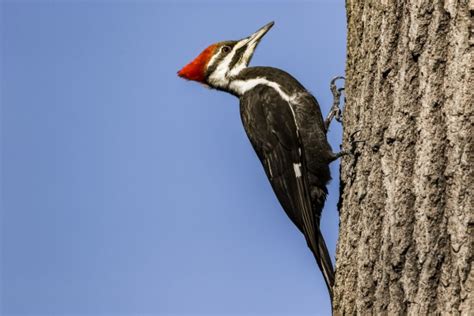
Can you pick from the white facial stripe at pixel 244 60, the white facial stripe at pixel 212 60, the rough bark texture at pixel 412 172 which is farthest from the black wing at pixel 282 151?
the rough bark texture at pixel 412 172

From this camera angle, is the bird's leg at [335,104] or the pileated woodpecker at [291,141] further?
the bird's leg at [335,104]

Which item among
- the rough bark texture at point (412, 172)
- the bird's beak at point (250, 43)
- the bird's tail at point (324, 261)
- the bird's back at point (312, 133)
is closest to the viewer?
the rough bark texture at point (412, 172)

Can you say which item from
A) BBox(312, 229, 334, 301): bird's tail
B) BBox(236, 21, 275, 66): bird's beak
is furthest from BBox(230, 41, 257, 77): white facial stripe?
BBox(312, 229, 334, 301): bird's tail

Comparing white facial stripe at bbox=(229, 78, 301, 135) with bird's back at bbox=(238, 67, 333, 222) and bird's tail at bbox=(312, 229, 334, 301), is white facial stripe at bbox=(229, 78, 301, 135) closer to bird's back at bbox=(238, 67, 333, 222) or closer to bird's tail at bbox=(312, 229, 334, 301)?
bird's back at bbox=(238, 67, 333, 222)

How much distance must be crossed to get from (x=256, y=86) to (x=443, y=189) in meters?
2.42

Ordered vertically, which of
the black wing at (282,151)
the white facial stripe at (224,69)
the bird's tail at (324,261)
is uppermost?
the white facial stripe at (224,69)

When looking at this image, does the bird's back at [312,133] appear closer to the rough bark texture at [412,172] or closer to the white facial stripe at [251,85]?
the white facial stripe at [251,85]

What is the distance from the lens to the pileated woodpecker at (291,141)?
4066 millimetres

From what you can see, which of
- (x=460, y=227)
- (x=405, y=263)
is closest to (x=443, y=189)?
(x=460, y=227)

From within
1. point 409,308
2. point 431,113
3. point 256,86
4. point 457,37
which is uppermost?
point 256,86

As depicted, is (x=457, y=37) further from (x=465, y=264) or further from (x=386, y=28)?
(x=465, y=264)

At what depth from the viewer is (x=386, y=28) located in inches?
118

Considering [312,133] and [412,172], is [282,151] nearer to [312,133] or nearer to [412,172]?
[312,133]

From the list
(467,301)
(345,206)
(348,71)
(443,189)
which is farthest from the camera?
(348,71)
